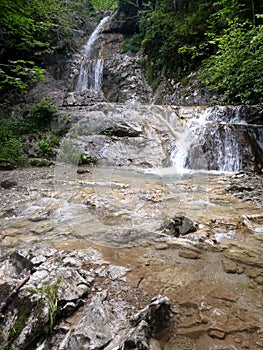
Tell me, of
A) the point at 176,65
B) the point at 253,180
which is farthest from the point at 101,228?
the point at 176,65

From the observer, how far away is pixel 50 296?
148 centimetres

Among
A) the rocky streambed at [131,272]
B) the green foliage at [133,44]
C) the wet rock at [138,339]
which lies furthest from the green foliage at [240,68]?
the green foliage at [133,44]

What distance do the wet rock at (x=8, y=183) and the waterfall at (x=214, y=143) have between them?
13.0ft

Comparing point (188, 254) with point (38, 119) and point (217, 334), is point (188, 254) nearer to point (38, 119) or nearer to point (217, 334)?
point (217, 334)

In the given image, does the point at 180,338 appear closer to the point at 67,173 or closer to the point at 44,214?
the point at 44,214

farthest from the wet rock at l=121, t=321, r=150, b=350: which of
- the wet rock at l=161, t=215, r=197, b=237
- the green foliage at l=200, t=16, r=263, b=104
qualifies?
the green foliage at l=200, t=16, r=263, b=104

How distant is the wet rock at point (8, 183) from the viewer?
4.65m

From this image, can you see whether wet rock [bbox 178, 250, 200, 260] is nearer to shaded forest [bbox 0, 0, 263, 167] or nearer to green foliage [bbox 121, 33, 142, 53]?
shaded forest [bbox 0, 0, 263, 167]

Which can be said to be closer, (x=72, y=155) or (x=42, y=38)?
(x=72, y=155)

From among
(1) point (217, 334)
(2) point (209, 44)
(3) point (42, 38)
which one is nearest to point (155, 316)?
(1) point (217, 334)

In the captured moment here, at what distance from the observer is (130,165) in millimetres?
6754

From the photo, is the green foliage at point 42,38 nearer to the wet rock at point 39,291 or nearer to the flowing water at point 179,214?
the flowing water at point 179,214

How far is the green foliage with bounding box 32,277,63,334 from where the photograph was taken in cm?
140

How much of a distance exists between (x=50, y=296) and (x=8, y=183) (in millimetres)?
3928
